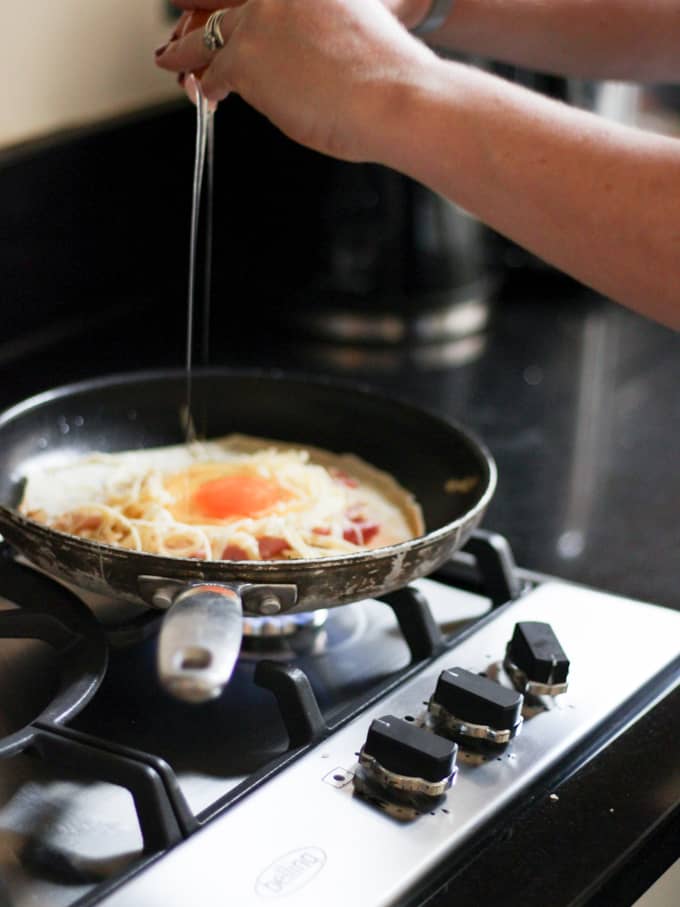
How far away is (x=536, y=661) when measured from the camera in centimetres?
101

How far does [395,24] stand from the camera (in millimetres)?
992

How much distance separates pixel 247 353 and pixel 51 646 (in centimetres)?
79

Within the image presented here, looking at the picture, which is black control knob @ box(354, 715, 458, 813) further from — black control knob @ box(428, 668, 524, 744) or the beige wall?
the beige wall

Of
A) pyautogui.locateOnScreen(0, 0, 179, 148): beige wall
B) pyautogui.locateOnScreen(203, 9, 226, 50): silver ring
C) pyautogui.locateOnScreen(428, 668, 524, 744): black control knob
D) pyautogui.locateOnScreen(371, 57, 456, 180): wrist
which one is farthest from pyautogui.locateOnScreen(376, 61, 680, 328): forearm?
pyautogui.locateOnScreen(0, 0, 179, 148): beige wall

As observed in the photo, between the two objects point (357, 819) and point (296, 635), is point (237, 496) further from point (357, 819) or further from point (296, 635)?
point (357, 819)

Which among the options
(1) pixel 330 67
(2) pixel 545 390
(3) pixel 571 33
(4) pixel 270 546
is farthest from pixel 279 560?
(2) pixel 545 390

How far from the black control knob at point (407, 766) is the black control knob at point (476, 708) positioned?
5cm

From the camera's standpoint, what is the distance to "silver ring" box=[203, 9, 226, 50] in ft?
3.41

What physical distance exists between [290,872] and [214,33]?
62 cm

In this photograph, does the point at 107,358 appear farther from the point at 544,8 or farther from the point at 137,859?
the point at 137,859

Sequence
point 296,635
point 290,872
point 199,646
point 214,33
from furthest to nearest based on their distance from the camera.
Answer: point 296,635 → point 214,33 → point 290,872 → point 199,646

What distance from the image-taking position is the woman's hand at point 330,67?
0.96m

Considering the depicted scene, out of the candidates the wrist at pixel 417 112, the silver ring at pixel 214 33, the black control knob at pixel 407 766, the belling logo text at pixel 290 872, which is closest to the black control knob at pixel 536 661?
the black control knob at pixel 407 766

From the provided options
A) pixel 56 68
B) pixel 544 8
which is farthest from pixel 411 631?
pixel 56 68
